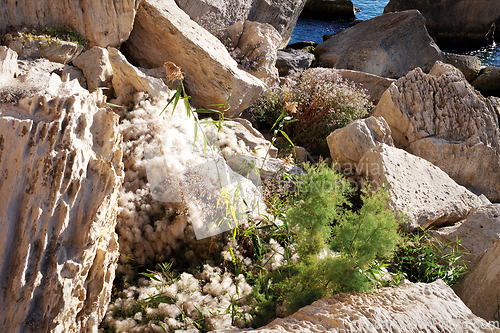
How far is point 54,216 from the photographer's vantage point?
81.4 inches

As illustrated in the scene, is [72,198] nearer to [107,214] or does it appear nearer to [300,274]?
[107,214]

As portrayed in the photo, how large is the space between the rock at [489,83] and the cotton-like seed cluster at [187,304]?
466 inches

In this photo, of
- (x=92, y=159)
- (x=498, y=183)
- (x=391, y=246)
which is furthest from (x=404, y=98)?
(x=92, y=159)

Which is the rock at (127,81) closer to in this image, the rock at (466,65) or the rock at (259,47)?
the rock at (259,47)

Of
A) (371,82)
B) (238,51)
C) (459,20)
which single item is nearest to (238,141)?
(238,51)

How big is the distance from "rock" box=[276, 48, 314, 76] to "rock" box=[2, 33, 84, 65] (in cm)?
511

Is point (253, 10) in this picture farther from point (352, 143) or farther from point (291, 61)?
point (352, 143)

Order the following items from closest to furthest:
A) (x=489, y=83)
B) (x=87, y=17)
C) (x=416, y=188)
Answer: (x=416, y=188) → (x=87, y=17) → (x=489, y=83)

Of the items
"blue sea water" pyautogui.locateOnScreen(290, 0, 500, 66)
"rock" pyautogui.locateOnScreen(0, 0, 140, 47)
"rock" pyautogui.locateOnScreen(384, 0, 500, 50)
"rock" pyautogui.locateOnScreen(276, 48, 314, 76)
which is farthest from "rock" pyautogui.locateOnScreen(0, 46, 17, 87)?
"rock" pyautogui.locateOnScreen(384, 0, 500, 50)

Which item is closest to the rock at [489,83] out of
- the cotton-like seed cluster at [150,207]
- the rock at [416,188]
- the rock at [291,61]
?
the rock at [291,61]

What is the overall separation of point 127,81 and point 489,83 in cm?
1189

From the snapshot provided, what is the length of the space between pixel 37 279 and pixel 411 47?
11053 mm

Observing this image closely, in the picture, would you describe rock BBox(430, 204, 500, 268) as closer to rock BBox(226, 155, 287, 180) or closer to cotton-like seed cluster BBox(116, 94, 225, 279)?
rock BBox(226, 155, 287, 180)

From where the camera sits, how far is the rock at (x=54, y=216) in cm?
193
